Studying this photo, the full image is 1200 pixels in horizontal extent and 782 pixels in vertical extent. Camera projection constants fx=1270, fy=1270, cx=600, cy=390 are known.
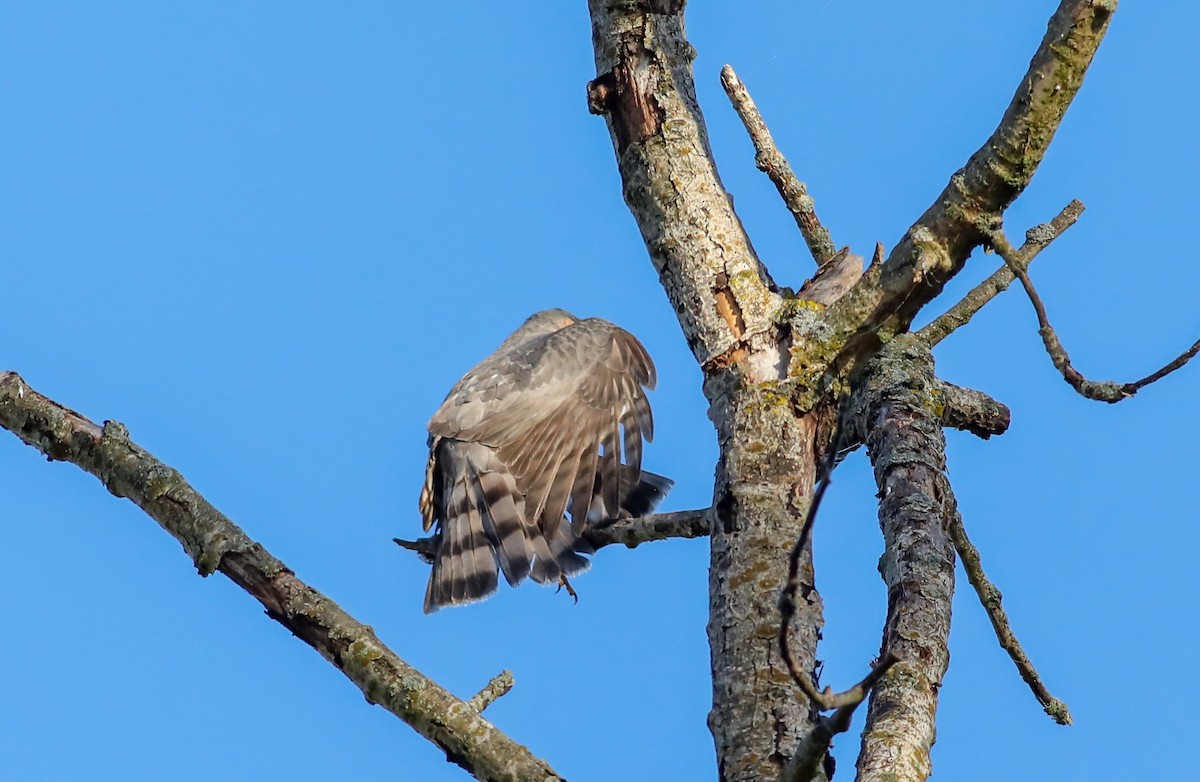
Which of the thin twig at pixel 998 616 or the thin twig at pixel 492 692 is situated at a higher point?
the thin twig at pixel 998 616

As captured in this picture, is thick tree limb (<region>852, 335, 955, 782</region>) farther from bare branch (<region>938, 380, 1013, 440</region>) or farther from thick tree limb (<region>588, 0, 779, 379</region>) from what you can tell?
thick tree limb (<region>588, 0, 779, 379</region>)

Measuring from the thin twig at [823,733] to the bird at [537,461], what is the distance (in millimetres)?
3075

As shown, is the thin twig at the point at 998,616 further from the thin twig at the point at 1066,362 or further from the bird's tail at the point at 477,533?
the bird's tail at the point at 477,533

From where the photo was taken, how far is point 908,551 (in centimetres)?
295

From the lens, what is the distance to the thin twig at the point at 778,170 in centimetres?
475

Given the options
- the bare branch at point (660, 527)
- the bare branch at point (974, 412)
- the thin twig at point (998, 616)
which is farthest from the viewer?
the bare branch at point (660, 527)

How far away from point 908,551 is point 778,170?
2162 mm

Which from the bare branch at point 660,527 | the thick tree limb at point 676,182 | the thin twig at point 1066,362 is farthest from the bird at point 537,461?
the thin twig at point 1066,362

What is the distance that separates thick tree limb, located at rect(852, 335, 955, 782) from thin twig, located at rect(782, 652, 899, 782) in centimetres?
19

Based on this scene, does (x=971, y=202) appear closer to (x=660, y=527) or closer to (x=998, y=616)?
(x=998, y=616)

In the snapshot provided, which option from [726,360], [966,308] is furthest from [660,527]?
[966,308]

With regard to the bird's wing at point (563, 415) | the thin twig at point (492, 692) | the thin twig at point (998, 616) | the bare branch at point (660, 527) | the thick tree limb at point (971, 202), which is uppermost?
the bird's wing at point (563, 415)

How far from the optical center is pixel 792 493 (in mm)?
3352

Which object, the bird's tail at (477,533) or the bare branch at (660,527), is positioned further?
the bird's tail at (477,533)
